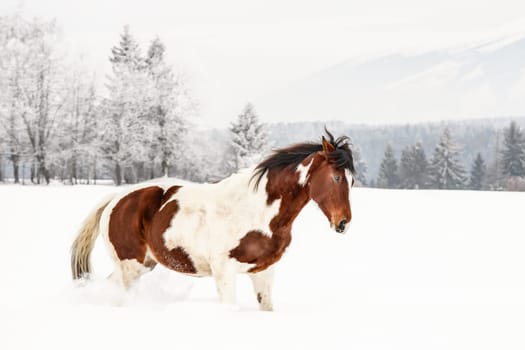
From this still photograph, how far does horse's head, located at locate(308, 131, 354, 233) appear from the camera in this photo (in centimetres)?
423

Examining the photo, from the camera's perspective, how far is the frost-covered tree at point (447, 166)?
50.3 m

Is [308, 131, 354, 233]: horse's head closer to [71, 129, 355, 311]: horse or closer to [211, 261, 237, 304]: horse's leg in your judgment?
[71, 129, 355, 311]: horse

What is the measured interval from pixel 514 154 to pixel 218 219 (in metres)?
50.5

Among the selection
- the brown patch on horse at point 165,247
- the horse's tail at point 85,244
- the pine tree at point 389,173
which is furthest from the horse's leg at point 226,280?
the pine tree at point 389,173

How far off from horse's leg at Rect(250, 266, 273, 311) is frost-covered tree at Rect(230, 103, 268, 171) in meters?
30.6

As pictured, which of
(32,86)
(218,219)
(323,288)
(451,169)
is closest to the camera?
(218,219)

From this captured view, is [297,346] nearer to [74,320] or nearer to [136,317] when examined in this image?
[136,317]

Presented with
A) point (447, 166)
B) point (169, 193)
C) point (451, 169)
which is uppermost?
point (169, 193)

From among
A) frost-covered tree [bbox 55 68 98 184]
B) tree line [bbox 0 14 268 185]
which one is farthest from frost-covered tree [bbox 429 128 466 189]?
frost-covered tree [bbox 55 68 98 184]

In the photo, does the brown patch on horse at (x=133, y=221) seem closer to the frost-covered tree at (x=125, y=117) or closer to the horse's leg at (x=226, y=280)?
the horse's leg at (x=226, y=280)

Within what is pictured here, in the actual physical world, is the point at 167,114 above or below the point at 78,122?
above

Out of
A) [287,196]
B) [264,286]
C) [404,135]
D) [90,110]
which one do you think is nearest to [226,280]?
[264,286]

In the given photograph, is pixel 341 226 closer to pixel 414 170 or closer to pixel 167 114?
pixel 167 114

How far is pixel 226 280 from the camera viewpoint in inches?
176
